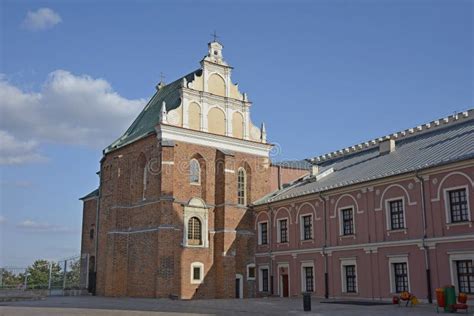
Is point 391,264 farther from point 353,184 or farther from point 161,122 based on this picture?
point 161,122

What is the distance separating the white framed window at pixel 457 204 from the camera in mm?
27734

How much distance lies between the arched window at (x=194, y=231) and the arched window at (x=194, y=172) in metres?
2.93

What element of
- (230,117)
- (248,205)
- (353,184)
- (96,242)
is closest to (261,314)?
(353,184)

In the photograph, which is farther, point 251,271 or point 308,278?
point 251,271

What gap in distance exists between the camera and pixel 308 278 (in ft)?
122

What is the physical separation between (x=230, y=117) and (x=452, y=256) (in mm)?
21742

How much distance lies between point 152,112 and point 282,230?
15.2 m

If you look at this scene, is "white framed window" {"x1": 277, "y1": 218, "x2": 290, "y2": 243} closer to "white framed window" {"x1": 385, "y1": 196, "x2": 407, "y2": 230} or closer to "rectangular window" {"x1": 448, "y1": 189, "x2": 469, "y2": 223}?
"white framed window" {"x1": 385, "y1": 196, "x2": 407, "y2": 230}

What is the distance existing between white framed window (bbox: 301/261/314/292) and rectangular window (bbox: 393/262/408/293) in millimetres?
7050

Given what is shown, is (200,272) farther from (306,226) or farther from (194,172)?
(306,226)

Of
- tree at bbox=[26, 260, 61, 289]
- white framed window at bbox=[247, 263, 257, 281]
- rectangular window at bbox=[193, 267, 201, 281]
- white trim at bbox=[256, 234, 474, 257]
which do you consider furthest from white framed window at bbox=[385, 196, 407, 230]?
tree at bbox=[26, 260, 61, 289]

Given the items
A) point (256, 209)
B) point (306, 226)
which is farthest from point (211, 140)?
point (306, 226)

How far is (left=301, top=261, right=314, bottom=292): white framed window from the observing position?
121 ft

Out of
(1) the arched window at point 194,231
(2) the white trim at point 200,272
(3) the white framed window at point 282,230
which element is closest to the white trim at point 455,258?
(3) the white framed window at point 282,230
